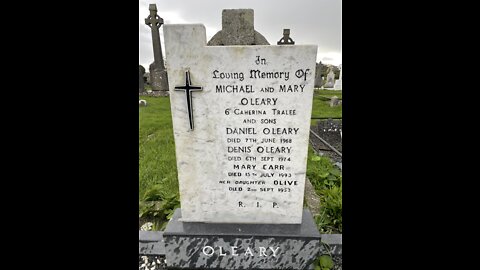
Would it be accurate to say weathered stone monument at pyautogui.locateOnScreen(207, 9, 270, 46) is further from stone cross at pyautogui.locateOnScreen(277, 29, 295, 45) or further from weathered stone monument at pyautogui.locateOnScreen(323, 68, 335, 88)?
weathered stone monument at pyautogui.locateOnScreen(323, 68, 335, 88)

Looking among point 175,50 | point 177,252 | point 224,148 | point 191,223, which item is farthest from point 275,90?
point 177,252

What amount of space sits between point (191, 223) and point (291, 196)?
965 millimetres

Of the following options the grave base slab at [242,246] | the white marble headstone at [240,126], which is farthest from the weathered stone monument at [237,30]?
the grave base slab at [242,246]

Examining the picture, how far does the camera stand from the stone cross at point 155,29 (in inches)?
495

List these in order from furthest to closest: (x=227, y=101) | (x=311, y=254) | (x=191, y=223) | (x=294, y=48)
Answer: (x=191, y=223), (x=311, y=254), (x=227, y=101), (x=294, y=48)

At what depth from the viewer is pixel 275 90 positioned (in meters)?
2.14

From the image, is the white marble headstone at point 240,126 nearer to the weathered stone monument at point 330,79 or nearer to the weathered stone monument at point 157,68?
the weathered stone monument at point 157,68

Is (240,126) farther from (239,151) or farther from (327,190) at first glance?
(327,190)

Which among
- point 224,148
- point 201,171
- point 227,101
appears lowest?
point 201,171

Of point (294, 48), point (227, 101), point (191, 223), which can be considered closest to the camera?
point (294, 48)

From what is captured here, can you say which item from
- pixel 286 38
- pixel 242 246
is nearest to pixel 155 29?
pixel 286 38

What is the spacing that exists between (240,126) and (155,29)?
12597 mm

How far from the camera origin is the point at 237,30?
2.44 meters

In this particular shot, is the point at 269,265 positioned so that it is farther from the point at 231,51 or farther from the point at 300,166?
the point at 231,51
